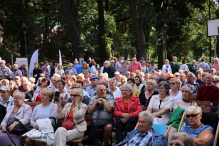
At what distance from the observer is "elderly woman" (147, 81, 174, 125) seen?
18.3ft

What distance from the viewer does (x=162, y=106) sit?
227 inches

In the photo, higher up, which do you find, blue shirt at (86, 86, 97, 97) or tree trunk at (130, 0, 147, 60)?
tree trunk at (130, 0, 147, 60)

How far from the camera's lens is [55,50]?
143ft

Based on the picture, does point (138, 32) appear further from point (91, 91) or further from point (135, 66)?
point (91, 91)

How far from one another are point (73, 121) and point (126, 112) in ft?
4.00

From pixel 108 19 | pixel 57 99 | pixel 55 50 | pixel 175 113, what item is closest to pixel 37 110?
pixel 57 99

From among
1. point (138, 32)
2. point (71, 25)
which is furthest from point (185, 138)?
point (71, 25)

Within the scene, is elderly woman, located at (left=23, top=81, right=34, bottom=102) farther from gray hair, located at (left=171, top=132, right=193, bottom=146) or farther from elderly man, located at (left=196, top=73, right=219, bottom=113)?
gray hair, located at (left=171, top=132, right=193, bottom=146)

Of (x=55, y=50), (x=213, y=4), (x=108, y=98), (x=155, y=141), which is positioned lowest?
(x=155, y=141)

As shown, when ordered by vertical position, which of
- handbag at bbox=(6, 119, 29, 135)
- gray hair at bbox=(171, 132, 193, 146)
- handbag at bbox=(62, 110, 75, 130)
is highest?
gray hair at bbox=(171, 132, 193, 146)

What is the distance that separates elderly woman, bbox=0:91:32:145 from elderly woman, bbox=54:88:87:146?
0.87m

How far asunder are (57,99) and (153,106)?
2.21m

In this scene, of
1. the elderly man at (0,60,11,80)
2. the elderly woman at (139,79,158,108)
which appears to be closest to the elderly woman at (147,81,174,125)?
the elderly woman at (139,79,158,108)

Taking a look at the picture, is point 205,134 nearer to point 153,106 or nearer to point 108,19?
point 153,106
